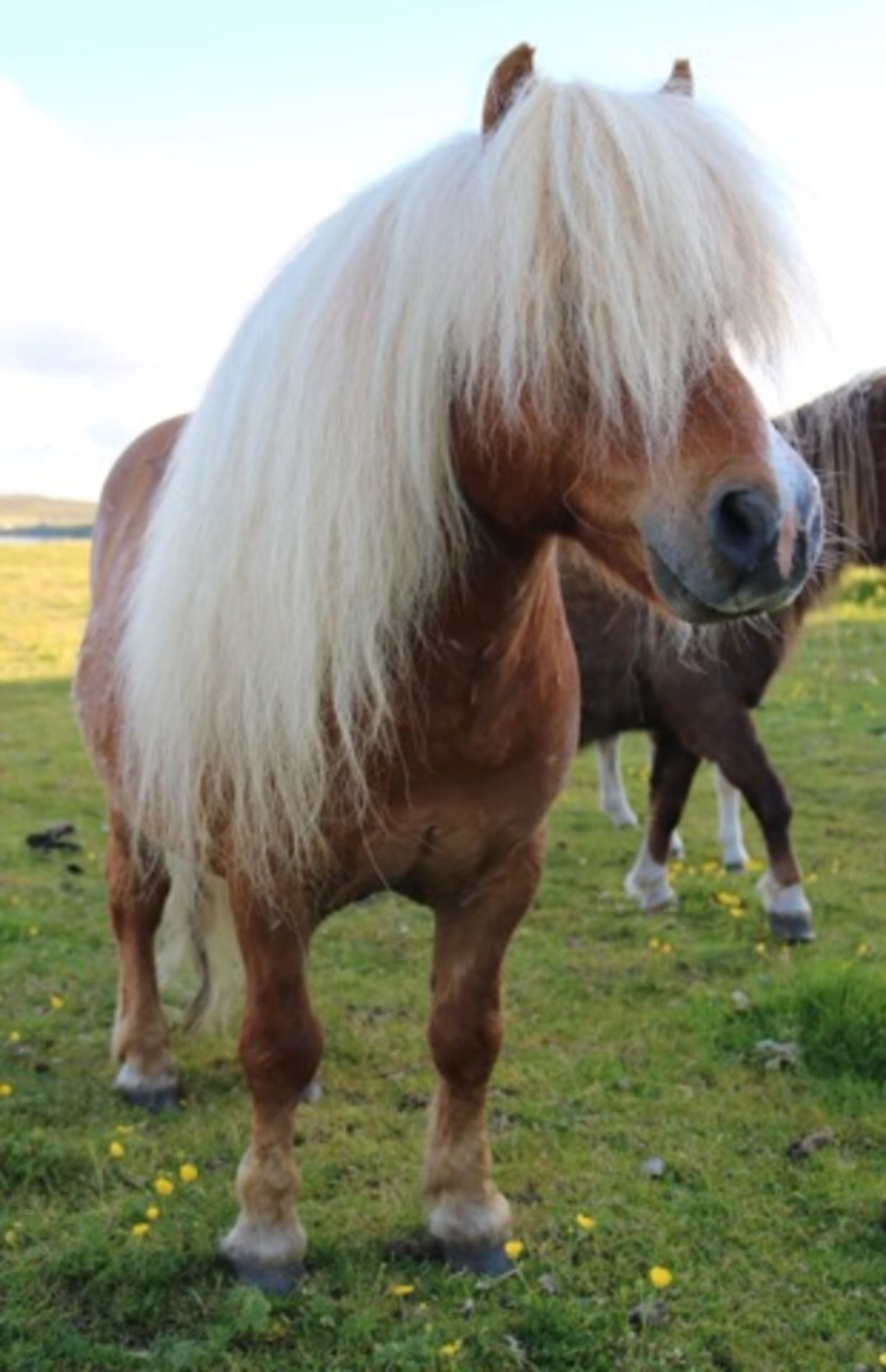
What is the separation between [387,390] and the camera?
2244mm

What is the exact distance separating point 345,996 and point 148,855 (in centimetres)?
118

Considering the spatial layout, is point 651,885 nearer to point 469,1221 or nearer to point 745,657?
point 745,657

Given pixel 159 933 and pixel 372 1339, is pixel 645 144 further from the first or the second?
pixel 159 933

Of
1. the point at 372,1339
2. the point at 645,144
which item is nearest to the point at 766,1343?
the point at 372,1339

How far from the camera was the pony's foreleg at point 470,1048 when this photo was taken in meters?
3.02

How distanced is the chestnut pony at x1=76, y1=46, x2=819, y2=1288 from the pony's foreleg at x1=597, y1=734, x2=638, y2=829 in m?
4.78

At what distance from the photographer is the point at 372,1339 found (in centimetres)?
280

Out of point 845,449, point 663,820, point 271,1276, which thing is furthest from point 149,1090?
point 845,449

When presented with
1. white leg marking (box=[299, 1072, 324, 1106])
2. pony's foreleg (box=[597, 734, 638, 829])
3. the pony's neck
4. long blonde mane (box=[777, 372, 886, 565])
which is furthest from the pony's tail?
pony's foreleg (box=[597, 734, 638, 829])

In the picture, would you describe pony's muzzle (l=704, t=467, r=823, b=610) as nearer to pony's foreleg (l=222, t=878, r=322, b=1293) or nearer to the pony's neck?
the pony's neck

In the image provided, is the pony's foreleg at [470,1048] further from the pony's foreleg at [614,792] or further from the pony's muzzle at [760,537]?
the pony's foreleg at [614,792]

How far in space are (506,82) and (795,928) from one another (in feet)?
13.9

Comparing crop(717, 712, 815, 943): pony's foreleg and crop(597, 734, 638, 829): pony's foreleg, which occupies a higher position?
crop(717, 712, 815, 943): pony's foreleg

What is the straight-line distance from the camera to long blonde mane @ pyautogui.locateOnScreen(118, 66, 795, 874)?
1.97m
